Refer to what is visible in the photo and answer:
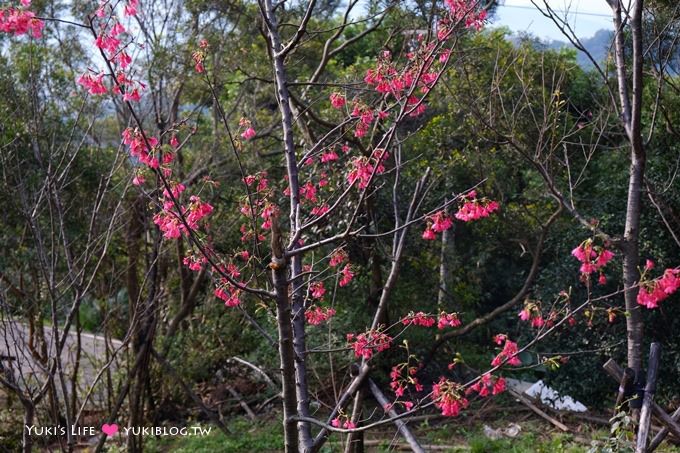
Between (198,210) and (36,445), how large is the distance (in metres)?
4.07

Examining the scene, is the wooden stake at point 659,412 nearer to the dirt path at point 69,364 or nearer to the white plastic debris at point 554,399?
the white plastic debris at point 554,399

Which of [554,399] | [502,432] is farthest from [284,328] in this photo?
[554,399]

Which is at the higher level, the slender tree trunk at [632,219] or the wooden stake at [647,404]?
the slender tree trunk at [632,219]

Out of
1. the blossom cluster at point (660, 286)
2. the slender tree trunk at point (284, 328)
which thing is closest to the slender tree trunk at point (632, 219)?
the blossom cluster at point (660, 286)

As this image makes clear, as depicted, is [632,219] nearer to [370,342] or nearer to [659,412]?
[659,412]

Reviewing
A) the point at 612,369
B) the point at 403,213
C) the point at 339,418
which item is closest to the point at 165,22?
the point at 403,213

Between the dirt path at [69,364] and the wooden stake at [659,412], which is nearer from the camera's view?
the wooden stake at [659,412]

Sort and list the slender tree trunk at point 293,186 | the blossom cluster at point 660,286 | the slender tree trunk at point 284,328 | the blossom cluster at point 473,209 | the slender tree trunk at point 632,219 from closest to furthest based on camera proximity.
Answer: the slender tree trunk at point 284,328 → the slender tree trunk at point 293,186 → the blossom cluster at point 473,209 → the blossom cluster at point 660,286 → the slender tree trunk at point 632,219

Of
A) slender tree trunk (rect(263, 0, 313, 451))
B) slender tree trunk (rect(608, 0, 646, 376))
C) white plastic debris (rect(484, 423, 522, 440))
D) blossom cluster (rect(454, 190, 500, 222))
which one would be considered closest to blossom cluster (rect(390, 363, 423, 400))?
slender tree trunk (rect(263, 0, 313, 451))

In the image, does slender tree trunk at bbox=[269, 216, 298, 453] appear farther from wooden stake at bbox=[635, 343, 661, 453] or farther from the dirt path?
the dirt path

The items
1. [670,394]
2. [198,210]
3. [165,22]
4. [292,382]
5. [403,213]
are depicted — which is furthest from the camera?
[165,22]

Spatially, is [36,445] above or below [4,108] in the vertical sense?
below

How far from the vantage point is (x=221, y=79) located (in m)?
6.74

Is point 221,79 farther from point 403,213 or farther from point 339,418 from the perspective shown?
point 339,418
